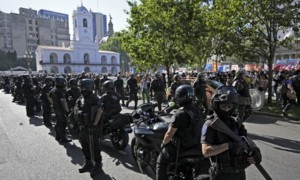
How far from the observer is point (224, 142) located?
233 cm

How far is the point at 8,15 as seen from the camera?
306 ft

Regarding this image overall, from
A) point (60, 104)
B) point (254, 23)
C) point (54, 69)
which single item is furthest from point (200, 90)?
point (54, 69)

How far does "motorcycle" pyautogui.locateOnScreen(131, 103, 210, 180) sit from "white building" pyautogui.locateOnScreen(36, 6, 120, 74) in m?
79.2

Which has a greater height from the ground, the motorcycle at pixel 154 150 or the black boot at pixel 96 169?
the motorcycle at pixel 154 150

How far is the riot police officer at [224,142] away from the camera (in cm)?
232

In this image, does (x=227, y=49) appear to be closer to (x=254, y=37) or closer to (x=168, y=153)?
(x=254, y=37)

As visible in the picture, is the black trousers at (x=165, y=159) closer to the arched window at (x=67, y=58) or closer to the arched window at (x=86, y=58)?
the arched window at (x=67, y=58)

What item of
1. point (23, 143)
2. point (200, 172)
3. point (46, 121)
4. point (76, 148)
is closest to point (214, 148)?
point (200, 172)

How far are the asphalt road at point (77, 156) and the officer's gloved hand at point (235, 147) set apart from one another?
2.57 m

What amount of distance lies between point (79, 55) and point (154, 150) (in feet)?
286

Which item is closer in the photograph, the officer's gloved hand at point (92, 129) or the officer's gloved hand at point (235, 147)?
the officer's gloved hand at point (235, 147)

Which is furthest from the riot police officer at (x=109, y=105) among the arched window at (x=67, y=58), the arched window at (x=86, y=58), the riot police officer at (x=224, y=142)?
the arched window at (x=86, y=58)

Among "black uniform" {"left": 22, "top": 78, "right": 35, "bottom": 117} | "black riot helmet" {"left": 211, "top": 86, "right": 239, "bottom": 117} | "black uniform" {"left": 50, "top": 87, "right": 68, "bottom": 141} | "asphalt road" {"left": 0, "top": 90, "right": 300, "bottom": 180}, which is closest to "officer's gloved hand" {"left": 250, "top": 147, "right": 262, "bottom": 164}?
"black riot helmet" {"left": 211, "top": 86, "right": 239, "bottom": 117}

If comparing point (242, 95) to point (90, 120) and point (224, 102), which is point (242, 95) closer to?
point (90, 120)
